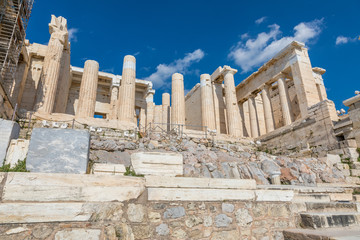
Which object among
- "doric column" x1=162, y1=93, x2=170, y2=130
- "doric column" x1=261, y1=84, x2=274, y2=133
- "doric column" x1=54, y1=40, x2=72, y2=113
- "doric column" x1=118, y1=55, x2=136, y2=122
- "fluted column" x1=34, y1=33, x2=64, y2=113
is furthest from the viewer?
"doric column" x1=162, y1=93, x2=170, y2=130

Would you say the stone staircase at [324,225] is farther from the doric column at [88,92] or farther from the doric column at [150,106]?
the doric column at [150,106]

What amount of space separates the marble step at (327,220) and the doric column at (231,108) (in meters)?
16.2

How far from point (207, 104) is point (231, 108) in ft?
7.57

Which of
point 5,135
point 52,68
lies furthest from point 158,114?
point 5,135

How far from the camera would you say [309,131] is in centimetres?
1394

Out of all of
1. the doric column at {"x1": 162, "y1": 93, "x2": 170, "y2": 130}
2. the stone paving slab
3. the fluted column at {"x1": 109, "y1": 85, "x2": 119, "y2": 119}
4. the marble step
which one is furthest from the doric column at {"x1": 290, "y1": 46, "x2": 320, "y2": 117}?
the fluted column at {"x1": 109, "y1": 85, "x2": 119, "y2": 119}

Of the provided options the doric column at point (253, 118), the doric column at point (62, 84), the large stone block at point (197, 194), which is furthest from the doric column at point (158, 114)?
the large stone block at point (197, 194)

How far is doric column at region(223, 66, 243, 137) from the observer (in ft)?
66.6

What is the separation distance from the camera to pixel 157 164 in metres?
3.77

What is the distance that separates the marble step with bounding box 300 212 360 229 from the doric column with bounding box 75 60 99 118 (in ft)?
52.9

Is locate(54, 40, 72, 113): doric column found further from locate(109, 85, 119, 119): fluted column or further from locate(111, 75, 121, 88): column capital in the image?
locate(111, 75, 121, 88): column capital

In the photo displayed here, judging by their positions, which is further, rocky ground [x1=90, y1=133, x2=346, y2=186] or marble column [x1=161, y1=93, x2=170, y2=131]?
marble column [x1=161, y1=93, x2=170, y2=131]

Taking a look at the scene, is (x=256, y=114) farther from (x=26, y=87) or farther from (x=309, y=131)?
(x=26, y=87)

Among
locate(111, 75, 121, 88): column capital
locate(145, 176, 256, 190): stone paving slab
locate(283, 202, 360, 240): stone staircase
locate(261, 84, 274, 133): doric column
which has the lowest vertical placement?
locate(283, 202, 360, 240): stone staircase
